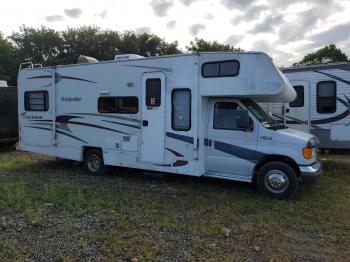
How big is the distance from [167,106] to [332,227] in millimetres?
4041

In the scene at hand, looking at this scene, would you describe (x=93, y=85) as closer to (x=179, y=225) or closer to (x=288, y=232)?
(x=179, y=225)

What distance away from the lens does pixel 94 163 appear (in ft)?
32.9

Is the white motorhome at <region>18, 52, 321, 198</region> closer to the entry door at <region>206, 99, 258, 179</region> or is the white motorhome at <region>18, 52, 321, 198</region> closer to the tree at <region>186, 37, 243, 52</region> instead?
the entry door at <region>206, 99, 258, 179</region>

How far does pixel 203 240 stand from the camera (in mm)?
5547

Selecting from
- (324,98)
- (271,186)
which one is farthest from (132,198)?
(324,98)

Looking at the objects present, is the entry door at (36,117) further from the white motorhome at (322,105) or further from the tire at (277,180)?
the white motorhome at (322,105)

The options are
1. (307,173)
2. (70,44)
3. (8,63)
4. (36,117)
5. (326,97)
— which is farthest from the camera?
(70,44)

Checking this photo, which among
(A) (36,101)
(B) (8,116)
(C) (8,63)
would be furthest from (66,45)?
(A) (36,101)

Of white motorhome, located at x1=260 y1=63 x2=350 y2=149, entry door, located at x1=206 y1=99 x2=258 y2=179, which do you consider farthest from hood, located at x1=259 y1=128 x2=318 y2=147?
white motorhome, located at x1=260 y1=63 x2=350 y2=149

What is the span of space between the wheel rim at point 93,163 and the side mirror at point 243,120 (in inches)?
151

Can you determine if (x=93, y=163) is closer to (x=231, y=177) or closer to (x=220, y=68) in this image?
(x=231, y=177)

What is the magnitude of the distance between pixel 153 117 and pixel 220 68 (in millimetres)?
1851

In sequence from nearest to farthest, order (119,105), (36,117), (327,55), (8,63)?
1. (119,105)
2. (36,117)
3. (8,63)
4. (327,55)

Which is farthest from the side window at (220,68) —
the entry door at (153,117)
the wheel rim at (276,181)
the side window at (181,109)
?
the wheel rim at (276,181)
